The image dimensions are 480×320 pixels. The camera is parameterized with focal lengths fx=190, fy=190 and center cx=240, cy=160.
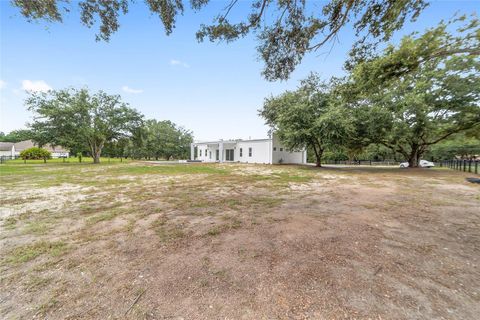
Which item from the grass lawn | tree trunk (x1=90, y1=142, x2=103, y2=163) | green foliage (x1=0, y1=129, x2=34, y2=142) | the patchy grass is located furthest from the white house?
green foliage (x1=0, y1=129, x2=34, y2=142)

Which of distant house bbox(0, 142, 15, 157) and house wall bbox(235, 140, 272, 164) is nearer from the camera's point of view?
house wall bbox(235, 140, 272, 164)

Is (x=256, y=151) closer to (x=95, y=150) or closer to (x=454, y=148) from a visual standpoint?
(x=95, y=150)

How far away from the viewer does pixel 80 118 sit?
20719mm

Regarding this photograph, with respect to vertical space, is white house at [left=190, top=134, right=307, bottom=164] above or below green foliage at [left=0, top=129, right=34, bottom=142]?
below

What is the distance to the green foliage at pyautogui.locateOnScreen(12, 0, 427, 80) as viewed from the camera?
398 centimetres

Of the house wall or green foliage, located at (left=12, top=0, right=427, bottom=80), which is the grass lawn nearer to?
green foliage, located at (left=12, top=0, right=427, bottom=80)

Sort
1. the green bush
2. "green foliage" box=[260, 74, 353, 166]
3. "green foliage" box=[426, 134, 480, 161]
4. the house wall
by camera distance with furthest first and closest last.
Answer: the green bush < "green foliage" box=[426, 134, 480, 161] < the house wall < "green foliage" box=[260, 74, 353, 166]

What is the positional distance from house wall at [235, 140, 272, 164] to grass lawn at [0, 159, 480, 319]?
1758 cm

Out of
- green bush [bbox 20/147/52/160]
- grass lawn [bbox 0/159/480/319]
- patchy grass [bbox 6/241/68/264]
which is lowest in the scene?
patchy grass [bbox 6/241/68/264]

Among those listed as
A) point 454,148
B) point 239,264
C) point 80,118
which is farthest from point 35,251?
point 454,148

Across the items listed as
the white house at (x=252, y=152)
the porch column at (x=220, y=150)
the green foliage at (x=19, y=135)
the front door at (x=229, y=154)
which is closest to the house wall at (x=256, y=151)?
the white house at (x=252, y=152)

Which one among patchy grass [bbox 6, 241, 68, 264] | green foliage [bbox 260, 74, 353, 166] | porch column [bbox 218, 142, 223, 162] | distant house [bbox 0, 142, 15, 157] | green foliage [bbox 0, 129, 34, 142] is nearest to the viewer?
patchy grass [bbox 6, 241, 68, 264]

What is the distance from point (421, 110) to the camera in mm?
13609

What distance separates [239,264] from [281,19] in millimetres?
5230
